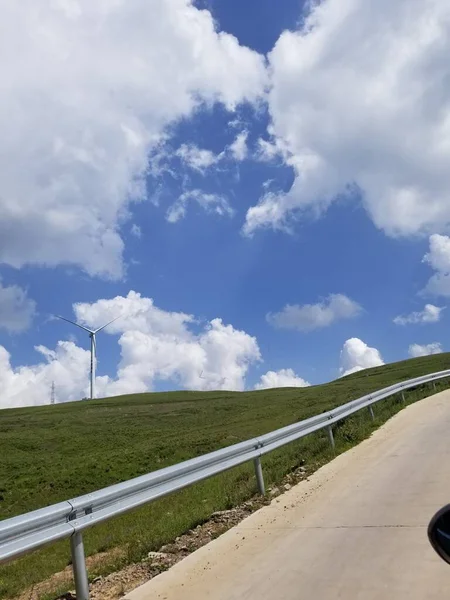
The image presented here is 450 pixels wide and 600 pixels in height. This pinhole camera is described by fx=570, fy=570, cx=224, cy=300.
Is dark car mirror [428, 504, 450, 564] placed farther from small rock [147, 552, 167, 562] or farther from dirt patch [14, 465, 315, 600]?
small rock [147, 552, 167, 562]

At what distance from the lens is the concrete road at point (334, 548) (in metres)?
5.27

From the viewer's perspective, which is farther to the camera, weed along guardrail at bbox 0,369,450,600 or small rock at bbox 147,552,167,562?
small rock at bbox 147,552,167,562

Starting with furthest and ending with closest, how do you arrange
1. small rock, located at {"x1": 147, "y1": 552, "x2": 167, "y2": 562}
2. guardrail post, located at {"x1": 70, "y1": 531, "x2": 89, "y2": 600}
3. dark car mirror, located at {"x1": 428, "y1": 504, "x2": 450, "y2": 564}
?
1. small rock, located at {"x1": 147, "y1": 552, "x2": 167, "y2": 562}
2. guardrail post, located at {"x1": 70, "y1": 531, "x2": 89, "y2": 600}
3. dark car mirror, located at {"x1": 428, "y1": 504, "x2": 450, "y2": 564}

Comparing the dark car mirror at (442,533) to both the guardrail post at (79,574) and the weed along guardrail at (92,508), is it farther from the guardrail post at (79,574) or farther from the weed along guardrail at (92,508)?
the guardrail post at (79,574)

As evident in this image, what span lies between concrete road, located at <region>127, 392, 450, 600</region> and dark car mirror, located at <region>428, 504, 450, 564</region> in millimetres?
2326

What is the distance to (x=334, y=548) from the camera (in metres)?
6.34

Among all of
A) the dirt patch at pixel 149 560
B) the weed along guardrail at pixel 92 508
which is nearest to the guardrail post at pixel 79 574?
the weed along guardrail at pixel 92 508

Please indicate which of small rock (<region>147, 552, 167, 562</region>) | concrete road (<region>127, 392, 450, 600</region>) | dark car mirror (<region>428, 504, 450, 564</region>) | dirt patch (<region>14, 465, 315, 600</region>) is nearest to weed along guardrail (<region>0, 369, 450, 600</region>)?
dirt patch (<region>14, 465, 315, 600</region>)

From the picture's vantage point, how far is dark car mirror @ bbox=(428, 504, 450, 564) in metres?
2.86

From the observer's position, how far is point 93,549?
932 centimetres

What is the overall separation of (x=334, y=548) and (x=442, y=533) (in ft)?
12.5

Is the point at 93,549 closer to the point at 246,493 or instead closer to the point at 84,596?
the point at 246,493

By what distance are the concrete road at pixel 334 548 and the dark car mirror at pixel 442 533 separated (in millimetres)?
2326

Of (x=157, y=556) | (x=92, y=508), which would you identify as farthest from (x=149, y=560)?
(x=92, y=508)
